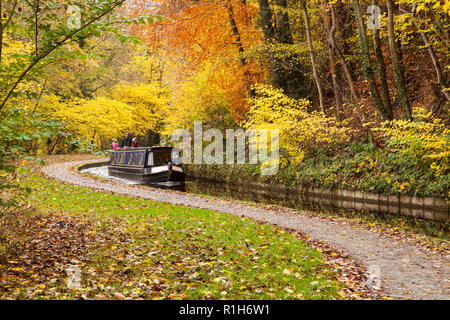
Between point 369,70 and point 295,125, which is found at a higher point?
point 369,70

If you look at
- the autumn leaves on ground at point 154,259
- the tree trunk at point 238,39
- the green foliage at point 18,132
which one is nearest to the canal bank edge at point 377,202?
the autumn leaves on ground at point 154,259

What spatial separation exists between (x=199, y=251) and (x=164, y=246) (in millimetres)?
675

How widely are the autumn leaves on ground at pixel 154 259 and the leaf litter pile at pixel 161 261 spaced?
1 cm

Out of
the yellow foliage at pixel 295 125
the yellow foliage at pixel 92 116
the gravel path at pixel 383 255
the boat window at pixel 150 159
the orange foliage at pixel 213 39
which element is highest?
the orange foliage at pixel 213 39

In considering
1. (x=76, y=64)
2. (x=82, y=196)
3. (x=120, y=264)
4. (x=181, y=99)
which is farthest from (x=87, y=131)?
(x=120, y=264)

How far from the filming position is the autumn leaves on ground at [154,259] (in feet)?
15.5

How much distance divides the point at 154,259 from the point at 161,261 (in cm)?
14

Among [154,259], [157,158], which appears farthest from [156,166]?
[154,259]

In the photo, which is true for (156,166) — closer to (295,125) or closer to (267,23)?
(295,125)

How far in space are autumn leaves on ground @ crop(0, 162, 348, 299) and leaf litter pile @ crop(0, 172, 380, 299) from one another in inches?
0.6

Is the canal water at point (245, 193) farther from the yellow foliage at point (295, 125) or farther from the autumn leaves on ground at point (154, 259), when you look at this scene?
the autumn leaves on ground at point (154, 259)

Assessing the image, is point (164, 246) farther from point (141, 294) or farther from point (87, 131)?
point (87, 131)

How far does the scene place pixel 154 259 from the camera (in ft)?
19.8

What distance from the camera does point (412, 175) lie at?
13602 millimetres
